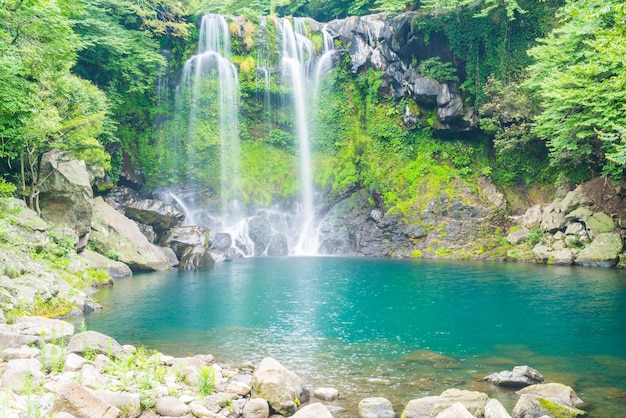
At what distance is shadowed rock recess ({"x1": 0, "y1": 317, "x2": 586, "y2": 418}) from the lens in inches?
251

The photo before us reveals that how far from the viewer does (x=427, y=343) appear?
11812 millimetres

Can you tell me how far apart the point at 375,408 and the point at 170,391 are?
10.7 ft

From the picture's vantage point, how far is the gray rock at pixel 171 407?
6988 mm

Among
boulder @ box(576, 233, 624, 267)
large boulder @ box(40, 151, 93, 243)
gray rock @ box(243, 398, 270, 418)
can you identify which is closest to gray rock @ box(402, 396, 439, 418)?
gray rock @ box(243, 398, 270, 418)

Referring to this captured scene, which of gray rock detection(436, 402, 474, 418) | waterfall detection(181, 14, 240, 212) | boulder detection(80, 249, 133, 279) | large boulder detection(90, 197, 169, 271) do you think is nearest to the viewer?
gray rock detection(436, 402, 474, 418)

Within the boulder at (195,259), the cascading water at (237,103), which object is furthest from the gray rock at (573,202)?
the boulder at (195,259)

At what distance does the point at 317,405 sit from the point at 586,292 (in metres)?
14.4

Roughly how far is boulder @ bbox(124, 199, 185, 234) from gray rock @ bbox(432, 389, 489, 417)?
23900 mm

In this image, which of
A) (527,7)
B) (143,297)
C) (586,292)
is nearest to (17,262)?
(143,297)

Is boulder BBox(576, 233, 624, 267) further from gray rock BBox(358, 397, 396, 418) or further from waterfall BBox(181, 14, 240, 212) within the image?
waterfall BBox(181, 14, 240, 212)

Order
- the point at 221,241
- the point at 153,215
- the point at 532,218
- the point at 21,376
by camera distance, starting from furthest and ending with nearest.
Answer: the point at 221,241 < the point at 532,218 < the point at 153,215 < the point at 21,376

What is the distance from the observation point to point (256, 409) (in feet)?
24.3

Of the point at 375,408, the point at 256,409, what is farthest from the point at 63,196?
the point at 375,408

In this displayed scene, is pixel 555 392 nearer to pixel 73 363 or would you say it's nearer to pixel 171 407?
pixel 171 407
